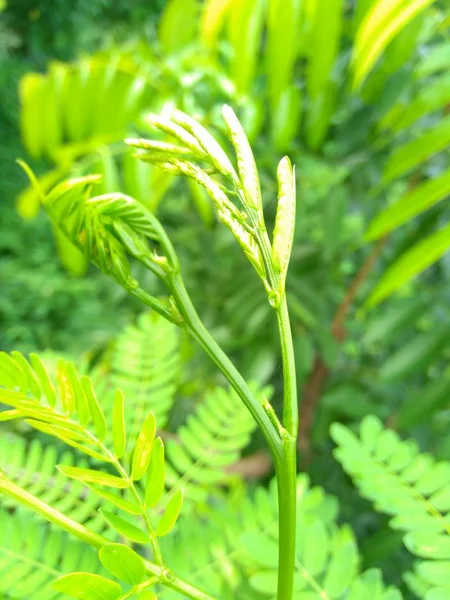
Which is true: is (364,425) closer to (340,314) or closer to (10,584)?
(10,584)

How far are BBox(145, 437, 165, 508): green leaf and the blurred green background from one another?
0.88 feet

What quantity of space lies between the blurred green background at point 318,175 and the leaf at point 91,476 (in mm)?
277

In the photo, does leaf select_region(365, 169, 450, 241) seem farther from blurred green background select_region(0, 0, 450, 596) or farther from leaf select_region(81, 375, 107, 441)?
leaf select_region(81, 375, 107, 441)

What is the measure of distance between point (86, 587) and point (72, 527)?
17 mm

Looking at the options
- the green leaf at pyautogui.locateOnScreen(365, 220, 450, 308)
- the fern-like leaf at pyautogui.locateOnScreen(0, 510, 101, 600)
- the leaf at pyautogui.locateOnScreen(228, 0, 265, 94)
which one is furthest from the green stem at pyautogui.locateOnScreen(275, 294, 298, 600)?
the leaf at pyautogui.locateOnScreen(228, 0, 265, 94)

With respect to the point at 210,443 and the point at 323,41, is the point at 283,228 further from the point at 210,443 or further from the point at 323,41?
the point at 323,41

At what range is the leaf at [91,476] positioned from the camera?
0.16 meters

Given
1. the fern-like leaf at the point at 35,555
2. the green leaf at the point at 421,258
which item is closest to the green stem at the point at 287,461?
the fern-like leaf at the point at 35,555

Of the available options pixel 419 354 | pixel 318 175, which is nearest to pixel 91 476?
pixel 419 354

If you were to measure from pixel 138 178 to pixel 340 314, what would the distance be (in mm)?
348

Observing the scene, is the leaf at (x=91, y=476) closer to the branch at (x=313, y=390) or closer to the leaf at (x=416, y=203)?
the leaf at (x=416, y=203)

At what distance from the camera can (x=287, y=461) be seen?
145mm

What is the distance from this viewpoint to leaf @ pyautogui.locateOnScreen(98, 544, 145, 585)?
0.50 feet

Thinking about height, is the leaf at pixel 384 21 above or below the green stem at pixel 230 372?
above
